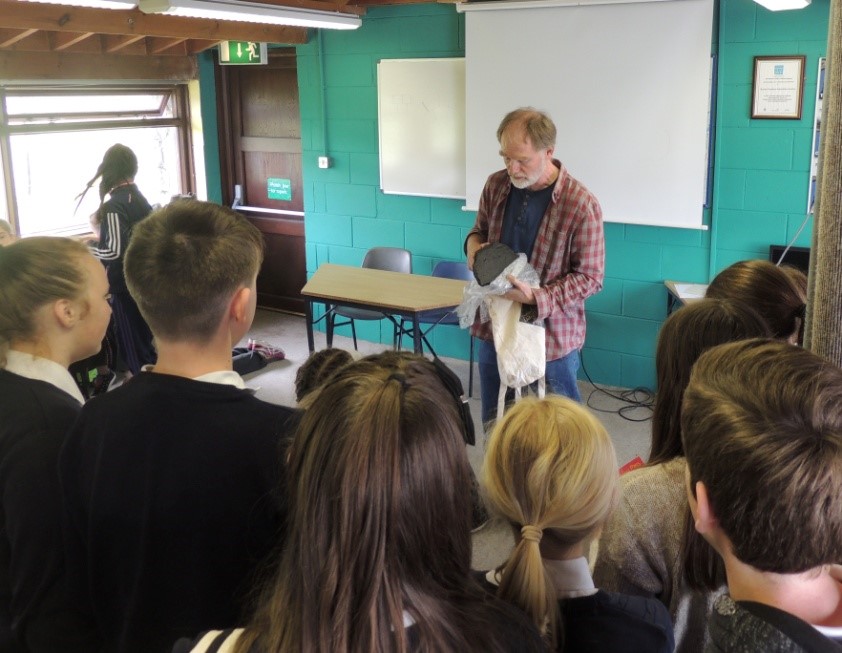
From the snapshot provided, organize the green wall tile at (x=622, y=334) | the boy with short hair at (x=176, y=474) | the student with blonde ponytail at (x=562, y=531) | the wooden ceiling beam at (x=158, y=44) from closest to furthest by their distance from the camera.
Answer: the student with blonde ponytail at (x=562, y=531) < the boy with short hair at (x=176, y=474) < the green wall tile at (x=622, y=334) < the wooden ceiling beam at (x=158, y=44)

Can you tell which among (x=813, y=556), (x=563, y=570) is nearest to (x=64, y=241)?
(x=563, y=570)

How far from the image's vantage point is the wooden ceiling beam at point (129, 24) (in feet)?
14.3

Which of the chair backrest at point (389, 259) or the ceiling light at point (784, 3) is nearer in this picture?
the ceiling light at point (784, 3)

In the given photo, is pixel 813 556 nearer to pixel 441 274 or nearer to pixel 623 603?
pixel 623 603

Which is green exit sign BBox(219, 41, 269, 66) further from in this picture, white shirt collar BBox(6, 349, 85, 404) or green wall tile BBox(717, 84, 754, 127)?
white shirt collar BBox(6, 349, 85, 404)

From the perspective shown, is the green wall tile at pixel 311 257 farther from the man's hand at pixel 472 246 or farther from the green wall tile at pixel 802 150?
the green wall tile at pixel 802 150

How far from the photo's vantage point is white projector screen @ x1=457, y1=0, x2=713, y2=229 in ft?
13.8

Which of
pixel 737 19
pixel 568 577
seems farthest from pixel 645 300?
pixel 568 577

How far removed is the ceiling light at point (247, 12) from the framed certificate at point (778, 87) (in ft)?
7.94

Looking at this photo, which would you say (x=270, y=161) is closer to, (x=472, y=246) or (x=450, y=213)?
(x=450, y=213)

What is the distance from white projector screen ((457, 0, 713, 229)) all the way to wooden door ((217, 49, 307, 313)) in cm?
194

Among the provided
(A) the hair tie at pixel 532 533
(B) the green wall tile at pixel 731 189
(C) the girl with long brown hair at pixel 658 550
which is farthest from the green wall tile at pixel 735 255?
(A) the hair tie at pixel 532 533

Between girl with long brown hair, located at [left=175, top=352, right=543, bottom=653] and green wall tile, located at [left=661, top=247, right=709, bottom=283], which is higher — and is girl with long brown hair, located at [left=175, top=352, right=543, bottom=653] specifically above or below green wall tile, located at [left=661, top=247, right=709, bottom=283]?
above

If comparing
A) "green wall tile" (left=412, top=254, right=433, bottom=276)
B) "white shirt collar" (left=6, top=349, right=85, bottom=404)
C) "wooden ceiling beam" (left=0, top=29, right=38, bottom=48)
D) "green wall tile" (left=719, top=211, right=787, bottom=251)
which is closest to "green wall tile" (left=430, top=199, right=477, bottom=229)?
"green wall tile" (left=412, top=254, right=433, bottom=276)
